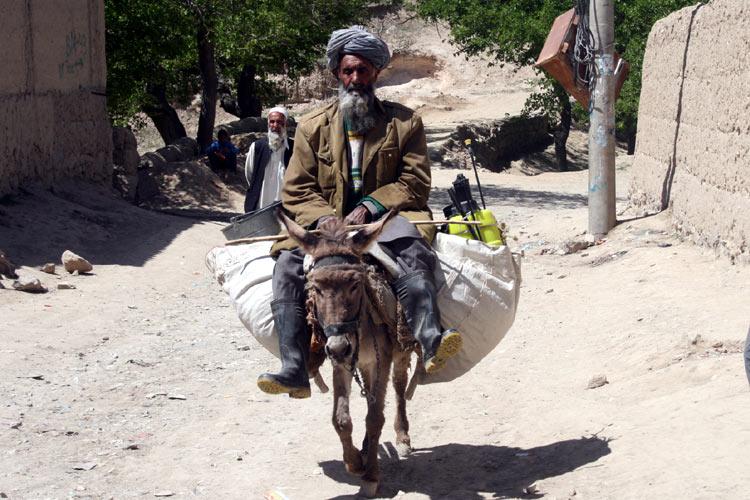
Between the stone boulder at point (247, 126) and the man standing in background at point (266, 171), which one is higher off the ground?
the man standing in background at point (266, 171)

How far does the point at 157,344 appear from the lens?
29.2 feet

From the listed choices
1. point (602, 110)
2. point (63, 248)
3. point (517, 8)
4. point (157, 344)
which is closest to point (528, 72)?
point (517, 8)

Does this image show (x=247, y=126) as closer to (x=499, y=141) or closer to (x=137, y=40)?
(x=137, y=40)

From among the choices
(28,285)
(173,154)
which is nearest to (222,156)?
(173,154)

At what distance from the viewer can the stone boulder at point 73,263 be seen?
11.1m

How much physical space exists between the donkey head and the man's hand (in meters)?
0.19

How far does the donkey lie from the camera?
4.87 metres

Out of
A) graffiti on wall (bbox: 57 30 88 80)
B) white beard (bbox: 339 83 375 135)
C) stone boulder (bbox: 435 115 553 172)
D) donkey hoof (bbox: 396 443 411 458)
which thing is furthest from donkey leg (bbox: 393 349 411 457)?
stone boulder (bbox: 435 115 553 172)

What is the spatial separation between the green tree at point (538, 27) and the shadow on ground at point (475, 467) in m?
16.8

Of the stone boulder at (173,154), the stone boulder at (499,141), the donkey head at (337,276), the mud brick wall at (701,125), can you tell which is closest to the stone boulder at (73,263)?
the mud brick wall at (701,125)

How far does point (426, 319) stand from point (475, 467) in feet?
3.56

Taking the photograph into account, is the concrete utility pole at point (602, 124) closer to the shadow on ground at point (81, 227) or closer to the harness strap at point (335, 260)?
the shadow on ground at point (81, 227)

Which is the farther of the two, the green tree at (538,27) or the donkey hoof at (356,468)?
the green tree at (538,27)

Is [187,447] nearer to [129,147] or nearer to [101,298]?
[101,298]
